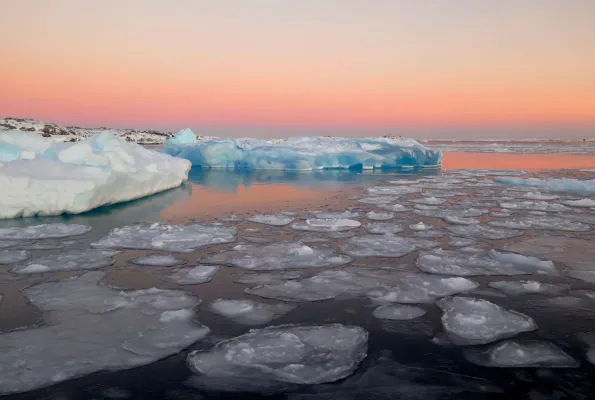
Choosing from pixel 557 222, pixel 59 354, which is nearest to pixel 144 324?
pixel 59 354

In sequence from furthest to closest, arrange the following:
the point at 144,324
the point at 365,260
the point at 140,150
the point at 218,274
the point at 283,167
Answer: the point at 283,167
the point at 140,150
the point at 365,260
the point at 218,274
the point at 144,324

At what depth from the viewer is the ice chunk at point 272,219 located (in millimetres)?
8055

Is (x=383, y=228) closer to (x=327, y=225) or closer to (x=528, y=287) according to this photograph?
(x=327, y=225)

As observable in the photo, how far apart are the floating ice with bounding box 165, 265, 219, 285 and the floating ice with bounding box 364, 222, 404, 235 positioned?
3102 millimetres

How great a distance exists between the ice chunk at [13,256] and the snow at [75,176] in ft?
8.83

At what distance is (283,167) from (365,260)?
17.0 meters

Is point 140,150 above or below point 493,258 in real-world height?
above

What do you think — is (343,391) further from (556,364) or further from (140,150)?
(140,150)

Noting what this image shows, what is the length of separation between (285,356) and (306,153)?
18569mm

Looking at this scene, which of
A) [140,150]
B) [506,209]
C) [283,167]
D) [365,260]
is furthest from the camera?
[283,167]

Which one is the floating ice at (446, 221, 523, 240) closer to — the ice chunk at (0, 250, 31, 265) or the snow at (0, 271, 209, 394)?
the snow at (0, 271, 209, 394)

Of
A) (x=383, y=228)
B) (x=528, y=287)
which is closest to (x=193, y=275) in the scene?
(x=528, y=287)

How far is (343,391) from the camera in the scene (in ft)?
8.70

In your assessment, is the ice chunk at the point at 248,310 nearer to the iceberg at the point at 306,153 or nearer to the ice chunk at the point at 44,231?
the ice chunk at the point at 44,231
